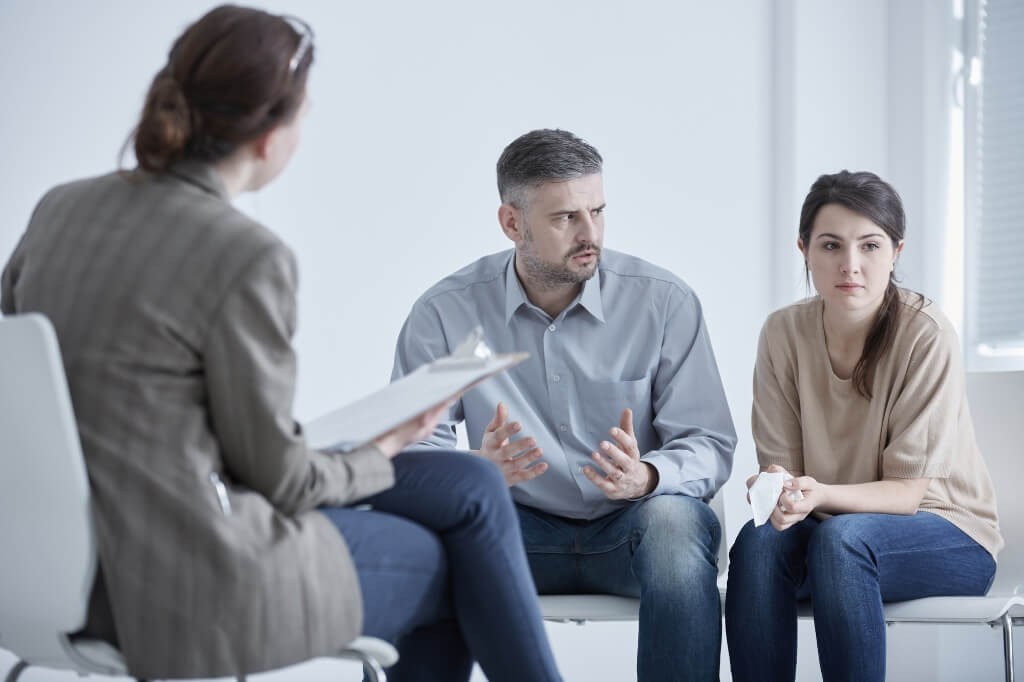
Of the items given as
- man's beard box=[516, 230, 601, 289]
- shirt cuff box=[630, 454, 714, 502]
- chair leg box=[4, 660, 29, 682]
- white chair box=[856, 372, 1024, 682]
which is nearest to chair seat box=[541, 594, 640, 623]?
shirt cuff box=[630, 454, 714, 502]

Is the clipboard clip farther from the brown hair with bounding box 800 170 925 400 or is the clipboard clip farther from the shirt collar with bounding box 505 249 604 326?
the brown hair with bounding box 800 170 925 400

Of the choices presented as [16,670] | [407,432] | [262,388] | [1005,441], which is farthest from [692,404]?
[16,670]

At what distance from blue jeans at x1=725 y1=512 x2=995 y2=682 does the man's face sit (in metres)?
0.63

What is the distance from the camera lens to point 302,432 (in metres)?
1.28

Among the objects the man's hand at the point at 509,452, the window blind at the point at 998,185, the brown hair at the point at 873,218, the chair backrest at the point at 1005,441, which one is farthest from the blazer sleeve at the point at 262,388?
the window blind at the point at 998,185

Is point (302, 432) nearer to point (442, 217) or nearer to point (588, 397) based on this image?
point (588, 397)

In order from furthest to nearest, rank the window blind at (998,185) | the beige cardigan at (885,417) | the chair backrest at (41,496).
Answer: the window blind at (998,185)
the beige cardigan at (885,417)
the chair backrest at (41,496)

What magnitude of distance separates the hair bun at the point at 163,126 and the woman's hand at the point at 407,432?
43 centimetres

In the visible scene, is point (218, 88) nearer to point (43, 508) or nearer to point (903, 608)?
point (43, 508)

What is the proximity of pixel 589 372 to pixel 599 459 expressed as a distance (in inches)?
12.6

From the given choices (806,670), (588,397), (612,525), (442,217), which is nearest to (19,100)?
(442,217)

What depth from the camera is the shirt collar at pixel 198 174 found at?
49.8 inches

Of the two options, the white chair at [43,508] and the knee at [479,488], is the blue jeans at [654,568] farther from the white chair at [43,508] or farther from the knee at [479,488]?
the white chair at [43,508]

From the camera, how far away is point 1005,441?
2225 mm
